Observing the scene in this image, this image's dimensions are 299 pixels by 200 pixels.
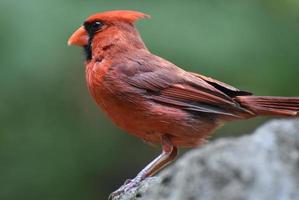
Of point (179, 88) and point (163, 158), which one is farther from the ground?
point (179, 88)

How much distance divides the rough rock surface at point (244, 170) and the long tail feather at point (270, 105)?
2.08m

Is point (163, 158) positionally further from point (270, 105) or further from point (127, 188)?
point (127, 188)

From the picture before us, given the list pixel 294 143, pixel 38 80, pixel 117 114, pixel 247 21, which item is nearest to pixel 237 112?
pixel 117 114

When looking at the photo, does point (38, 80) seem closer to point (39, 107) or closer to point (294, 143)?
point (39, 107)

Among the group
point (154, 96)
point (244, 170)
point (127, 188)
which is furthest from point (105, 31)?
point (244, 170)

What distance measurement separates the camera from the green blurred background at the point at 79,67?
4.58 metres

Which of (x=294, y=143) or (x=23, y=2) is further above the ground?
(x=294, y=143)

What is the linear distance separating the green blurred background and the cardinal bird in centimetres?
42

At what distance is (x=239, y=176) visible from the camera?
5.32ft

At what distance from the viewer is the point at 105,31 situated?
422cm

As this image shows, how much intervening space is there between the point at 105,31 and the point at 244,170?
8.78 ft

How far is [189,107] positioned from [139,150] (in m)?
1.24

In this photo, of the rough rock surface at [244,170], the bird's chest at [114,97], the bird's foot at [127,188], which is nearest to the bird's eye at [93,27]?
the bird's chest at [114,97]

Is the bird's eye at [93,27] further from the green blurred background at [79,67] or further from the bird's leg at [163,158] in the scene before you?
the bird's leg at [163,158]
